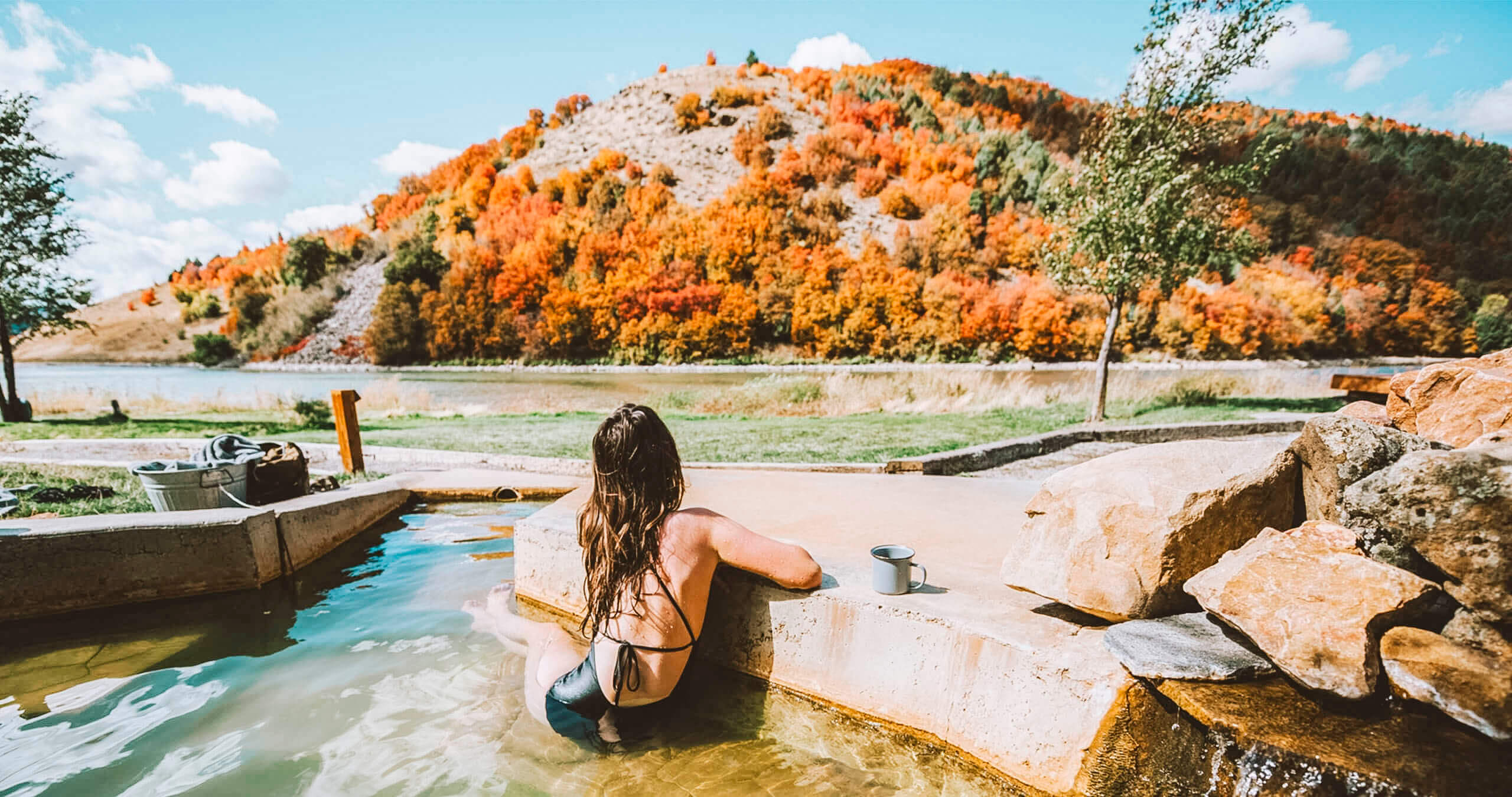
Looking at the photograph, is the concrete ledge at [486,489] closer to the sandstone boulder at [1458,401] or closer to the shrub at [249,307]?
the sandstone boulder at [1458,401]

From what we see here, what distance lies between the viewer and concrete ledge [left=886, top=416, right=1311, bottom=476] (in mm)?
6699

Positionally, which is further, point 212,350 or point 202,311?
point 202,311

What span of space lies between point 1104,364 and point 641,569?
33.2 ft

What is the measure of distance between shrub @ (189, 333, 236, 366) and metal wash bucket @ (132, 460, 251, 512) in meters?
55.5

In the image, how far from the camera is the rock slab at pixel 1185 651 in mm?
2047

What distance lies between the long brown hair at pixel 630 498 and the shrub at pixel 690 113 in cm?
5991

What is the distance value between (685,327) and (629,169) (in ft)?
74.5

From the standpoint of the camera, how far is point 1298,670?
1955mm

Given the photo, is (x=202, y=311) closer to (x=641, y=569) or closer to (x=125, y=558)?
(x=125, y=558)

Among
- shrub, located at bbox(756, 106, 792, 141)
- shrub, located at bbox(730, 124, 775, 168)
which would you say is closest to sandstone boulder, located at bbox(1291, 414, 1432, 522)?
shrub, located at bbox(730, 124, 775, 168)

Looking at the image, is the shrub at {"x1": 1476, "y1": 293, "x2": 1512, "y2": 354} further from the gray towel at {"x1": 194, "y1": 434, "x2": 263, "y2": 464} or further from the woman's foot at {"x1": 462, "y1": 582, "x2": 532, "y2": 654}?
the gray towel at {"x1": 194, "y1": 434, "x2": 263, "y2": 464}

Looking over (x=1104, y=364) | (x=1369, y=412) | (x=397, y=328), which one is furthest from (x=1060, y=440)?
(x=397, y=328)

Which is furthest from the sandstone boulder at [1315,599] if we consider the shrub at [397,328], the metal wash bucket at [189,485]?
the shrub at [397,328]

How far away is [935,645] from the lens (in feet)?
8.50
